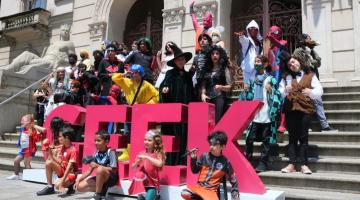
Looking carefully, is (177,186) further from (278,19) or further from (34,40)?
(34,40)

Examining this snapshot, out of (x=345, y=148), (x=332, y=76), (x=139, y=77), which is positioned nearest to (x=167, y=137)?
(x=139, y=77)

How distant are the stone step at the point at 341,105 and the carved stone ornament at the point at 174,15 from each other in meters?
6.87

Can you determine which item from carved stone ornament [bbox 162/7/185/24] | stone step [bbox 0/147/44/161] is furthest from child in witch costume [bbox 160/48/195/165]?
carved stone ornament [bbox 162/7/185/24]

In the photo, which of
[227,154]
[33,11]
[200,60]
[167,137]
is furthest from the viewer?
[33,11]

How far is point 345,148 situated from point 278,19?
742 cm

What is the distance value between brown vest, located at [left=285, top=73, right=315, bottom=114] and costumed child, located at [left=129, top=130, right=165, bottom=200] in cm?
219

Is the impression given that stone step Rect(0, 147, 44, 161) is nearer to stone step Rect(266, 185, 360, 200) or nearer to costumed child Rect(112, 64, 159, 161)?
costumed child Rect(112, 64, 159, 161)

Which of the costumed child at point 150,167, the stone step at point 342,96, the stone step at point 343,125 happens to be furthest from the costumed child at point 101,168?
the stone step at point 342,96

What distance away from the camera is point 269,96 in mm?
6090

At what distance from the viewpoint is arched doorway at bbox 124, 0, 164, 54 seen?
1546 cm

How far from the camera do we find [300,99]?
5680 millimetres

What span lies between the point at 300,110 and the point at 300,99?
0.58ft

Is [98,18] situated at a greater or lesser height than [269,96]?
greater

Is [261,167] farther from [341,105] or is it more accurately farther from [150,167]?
[341,105]
